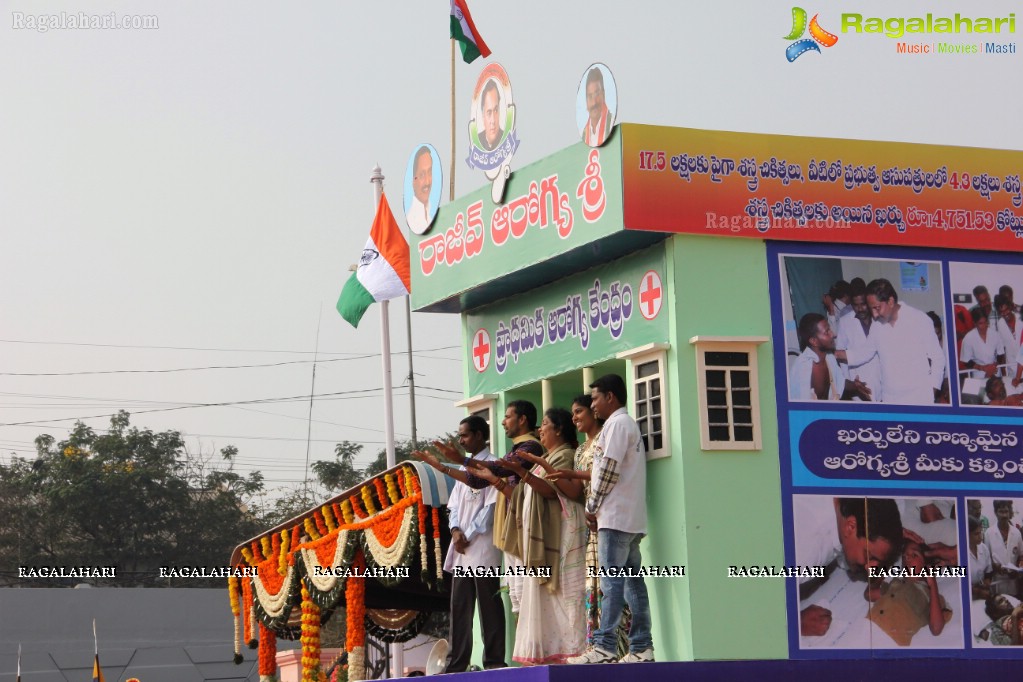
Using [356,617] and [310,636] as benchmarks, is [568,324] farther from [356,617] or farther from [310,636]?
[310,636]

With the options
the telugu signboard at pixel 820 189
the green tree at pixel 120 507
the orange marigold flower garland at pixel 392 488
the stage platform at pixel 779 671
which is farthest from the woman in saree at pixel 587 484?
the green tree at pixel 120 507

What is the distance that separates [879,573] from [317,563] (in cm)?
448

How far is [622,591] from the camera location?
9.20 meters

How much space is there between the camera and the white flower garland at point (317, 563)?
11.4 m

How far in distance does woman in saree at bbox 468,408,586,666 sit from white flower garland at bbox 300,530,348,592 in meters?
1.99

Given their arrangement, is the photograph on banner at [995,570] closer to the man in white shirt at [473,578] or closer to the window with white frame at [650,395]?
the window with white frame at [650,395]

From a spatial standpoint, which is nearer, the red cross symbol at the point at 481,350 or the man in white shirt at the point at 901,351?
the man in white shirt at the point at 901,351

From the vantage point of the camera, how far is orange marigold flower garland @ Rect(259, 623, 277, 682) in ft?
44.6

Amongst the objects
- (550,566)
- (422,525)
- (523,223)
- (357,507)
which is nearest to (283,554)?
(357,507)

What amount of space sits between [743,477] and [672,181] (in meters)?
2.02

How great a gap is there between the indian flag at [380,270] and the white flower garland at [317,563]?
5147mm

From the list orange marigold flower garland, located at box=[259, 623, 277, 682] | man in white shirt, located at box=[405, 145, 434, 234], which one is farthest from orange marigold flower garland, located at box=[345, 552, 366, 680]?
man in white shirt, located at box=[405, 145, 434, 234]

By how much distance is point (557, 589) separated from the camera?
9.88 m

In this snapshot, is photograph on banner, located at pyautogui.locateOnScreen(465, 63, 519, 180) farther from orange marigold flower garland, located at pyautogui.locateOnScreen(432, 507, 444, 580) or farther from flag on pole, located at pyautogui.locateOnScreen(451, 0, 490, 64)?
flag on pole, located at pyautogui.locateOnScreen(451, 0, 490, 64)
